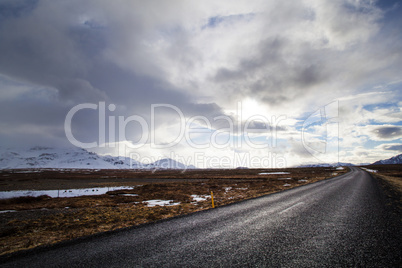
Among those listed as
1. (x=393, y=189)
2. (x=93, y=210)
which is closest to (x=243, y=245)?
(x=93, y=210)

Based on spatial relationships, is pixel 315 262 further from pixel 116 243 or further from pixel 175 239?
pixel 116 243

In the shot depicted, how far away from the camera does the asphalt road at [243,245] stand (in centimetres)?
450

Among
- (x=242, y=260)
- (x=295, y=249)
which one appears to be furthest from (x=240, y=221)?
(x=242, y=260)

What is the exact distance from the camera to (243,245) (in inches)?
214

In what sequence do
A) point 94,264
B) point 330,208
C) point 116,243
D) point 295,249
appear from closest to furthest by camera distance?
point 94,264
point 295,249
point 116,243
point 330,208

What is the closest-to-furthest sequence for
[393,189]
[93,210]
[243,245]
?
[243,245], [93,210], [393,189]

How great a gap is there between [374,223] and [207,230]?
6.91 meters

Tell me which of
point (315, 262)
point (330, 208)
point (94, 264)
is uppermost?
point (315, 262)

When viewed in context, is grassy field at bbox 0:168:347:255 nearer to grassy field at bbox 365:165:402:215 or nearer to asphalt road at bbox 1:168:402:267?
asphalt road at bbox 1:168:402:267

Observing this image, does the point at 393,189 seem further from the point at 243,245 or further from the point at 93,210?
the point at 93,210

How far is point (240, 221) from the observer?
816cm

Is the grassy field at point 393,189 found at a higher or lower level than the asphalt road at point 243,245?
lower

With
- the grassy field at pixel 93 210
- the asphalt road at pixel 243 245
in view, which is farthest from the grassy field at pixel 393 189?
the grassy field at pixel 93 210

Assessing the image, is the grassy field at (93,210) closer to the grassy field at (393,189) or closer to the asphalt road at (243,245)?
the asphalt road at (243,245)
